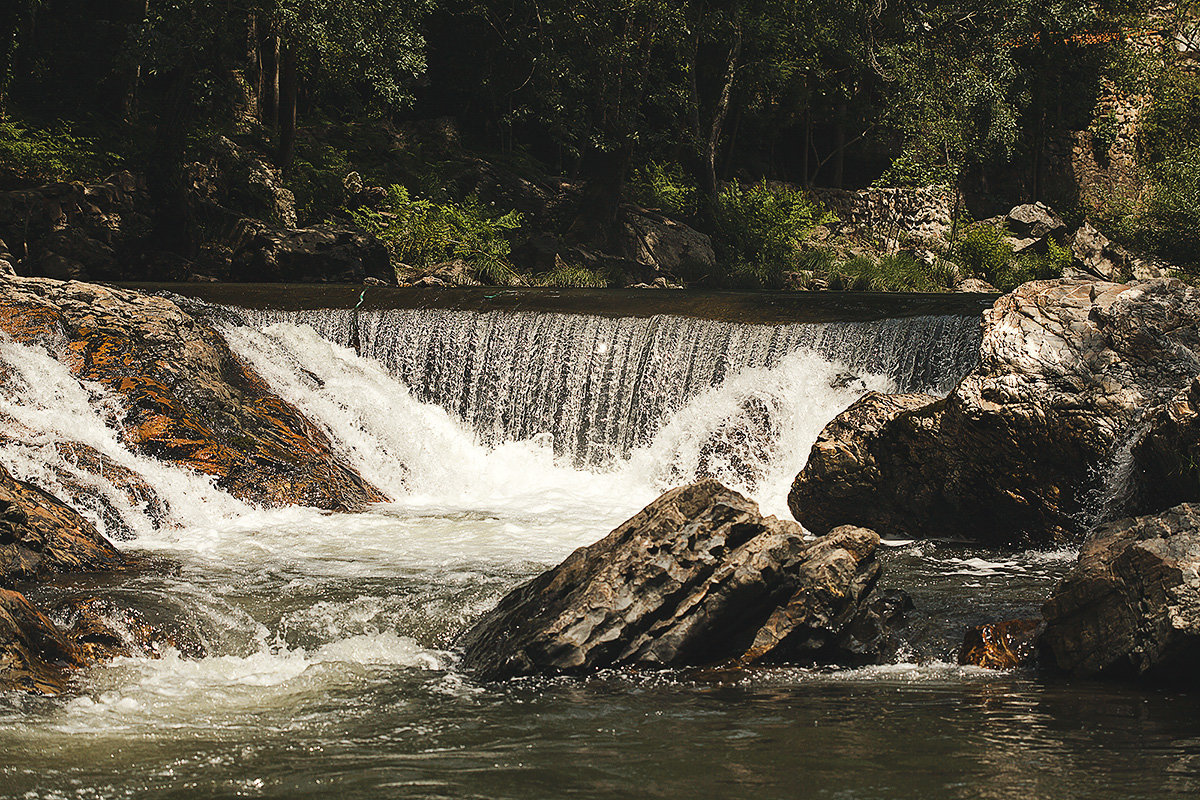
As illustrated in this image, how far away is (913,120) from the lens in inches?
1007

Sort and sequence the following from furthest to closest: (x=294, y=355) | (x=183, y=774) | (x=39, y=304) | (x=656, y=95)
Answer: (x=656, y=95), (x=294, y=355), (x=39, y=304), (x=183, y=774)

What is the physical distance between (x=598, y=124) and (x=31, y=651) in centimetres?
1927

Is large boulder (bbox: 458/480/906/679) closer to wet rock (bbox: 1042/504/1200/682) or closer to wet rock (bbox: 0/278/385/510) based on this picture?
wet rock (bbox: 1042/504/1200/682)

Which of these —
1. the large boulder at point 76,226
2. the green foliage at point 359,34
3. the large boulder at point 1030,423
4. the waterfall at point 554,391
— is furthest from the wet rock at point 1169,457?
the large boulder at point 76,226

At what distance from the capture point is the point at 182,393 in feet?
33.1

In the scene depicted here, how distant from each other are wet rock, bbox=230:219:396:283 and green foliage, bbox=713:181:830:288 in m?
8.69

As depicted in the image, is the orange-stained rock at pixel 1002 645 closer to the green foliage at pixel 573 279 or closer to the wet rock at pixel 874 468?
the wet rock at pixel 874 468

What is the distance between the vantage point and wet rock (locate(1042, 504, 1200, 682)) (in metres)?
4.89

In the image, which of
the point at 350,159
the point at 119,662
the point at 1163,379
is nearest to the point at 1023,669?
the point at 1163,379

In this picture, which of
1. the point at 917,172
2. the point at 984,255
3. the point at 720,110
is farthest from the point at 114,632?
the point at 917,172

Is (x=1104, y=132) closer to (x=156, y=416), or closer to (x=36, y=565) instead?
(x=156, y=416)

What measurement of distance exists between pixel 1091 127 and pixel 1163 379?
23.1 meters

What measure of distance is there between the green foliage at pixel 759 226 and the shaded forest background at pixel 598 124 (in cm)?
7

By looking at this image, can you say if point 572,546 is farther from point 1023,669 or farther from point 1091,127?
point 1091,127
